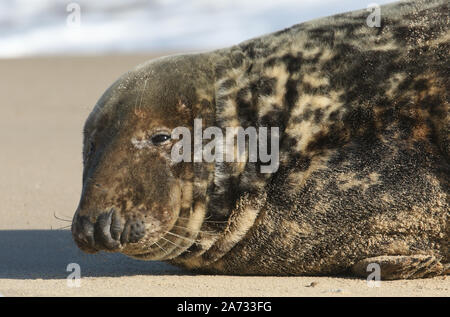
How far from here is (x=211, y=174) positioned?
502cm

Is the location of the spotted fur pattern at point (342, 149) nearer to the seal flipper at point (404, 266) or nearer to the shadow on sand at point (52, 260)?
the seal flipper at point (404, 266)

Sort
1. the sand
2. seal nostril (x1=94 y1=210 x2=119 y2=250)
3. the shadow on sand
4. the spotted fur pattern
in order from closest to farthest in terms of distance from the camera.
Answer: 1. the sand
2. seal nostril (x1=94 y1=210 x2=119 y2=250)
3. the spotted fur pattern
4. the shadow on sand

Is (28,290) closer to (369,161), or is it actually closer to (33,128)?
(369,161)

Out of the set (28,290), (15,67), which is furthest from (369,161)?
(15,67)

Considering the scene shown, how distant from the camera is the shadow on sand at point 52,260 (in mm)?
5422

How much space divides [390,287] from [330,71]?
122cm

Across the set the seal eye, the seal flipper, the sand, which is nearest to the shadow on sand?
the sand

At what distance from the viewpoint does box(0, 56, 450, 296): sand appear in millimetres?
4668

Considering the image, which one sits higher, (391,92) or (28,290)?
(391,92)

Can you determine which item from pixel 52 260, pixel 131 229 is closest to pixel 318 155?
pixel 131 229

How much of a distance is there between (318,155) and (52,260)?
201cm

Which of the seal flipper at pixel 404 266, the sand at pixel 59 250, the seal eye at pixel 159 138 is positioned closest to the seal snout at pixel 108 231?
the sand at pixel 59 250

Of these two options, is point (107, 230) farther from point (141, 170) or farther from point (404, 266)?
→ point (404, 266)

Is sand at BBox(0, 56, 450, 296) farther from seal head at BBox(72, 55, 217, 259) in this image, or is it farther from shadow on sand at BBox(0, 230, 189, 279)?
seal head at BBox(72, 55, 217, 259)
